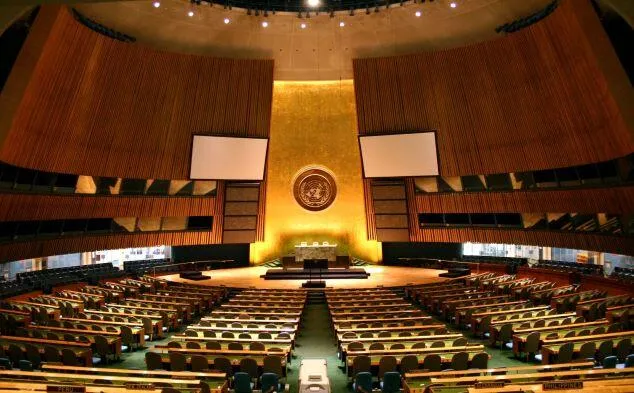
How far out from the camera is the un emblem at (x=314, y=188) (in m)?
27.6

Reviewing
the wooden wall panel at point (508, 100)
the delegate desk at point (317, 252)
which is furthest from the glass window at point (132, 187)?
the wooden wall panel at point (508, 100)

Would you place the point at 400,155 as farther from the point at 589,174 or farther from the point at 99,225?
the point at 99,225

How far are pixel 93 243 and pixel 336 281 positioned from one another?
9.72m

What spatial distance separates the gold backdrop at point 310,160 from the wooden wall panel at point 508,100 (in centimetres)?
337

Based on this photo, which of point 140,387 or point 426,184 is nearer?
point 140,387

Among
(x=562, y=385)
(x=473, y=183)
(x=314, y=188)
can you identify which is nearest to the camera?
(x=562, y=385)

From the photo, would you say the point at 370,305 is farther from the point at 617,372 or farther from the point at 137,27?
the point at 137,27

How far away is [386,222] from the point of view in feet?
83.4

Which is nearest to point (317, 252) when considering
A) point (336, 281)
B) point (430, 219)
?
point (336, 281)

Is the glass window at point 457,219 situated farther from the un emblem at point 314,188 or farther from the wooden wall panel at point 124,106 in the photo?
the wooden wall panel at point 124,106

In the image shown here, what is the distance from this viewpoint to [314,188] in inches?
1088

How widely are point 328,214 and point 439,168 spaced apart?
6.77 metres

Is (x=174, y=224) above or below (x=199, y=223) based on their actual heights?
below

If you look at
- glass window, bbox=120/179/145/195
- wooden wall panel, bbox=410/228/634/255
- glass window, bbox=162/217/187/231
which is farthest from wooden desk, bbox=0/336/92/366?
wooden wall panel, bbox=410/228/634/255
